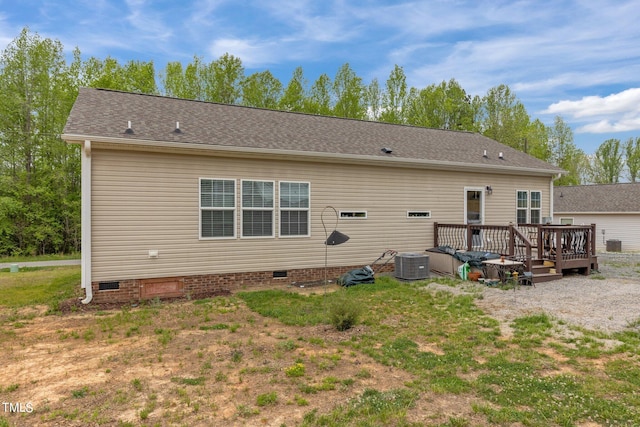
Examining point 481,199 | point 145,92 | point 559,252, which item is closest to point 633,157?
point 481,199

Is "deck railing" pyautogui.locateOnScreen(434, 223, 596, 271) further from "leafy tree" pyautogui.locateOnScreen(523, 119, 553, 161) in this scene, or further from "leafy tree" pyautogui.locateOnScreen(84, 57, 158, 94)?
"leafy tree" pyautogui.locateOnScreen(523, 119, 553, 161)

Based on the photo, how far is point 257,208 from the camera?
863cm

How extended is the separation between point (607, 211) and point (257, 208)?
22.8 metres

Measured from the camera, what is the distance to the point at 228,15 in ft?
40.6

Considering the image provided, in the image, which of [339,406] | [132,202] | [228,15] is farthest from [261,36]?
[339,406]

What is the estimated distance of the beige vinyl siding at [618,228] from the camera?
20.9m

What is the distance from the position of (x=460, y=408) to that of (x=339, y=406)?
103cm

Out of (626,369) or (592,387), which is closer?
(592,387)

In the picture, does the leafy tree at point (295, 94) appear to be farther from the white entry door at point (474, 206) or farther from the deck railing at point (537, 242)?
the deck railing at point (537, 242)

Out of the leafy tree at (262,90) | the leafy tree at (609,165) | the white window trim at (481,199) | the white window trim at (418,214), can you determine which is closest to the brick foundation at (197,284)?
the white window trim at (418,214)

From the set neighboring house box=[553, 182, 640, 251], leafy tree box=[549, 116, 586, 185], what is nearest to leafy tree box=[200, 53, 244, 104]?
neighboring house box=[553, 182, 640, 251]

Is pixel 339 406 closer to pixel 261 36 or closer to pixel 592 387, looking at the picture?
pixel 592 387

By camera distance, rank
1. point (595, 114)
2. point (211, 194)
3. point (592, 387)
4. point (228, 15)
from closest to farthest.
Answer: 1. point (592, 387)
2. point (211, 194)
3. point (228, 15)
4. point (595, 114)

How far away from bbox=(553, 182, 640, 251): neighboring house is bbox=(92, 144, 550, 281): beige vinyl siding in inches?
590
